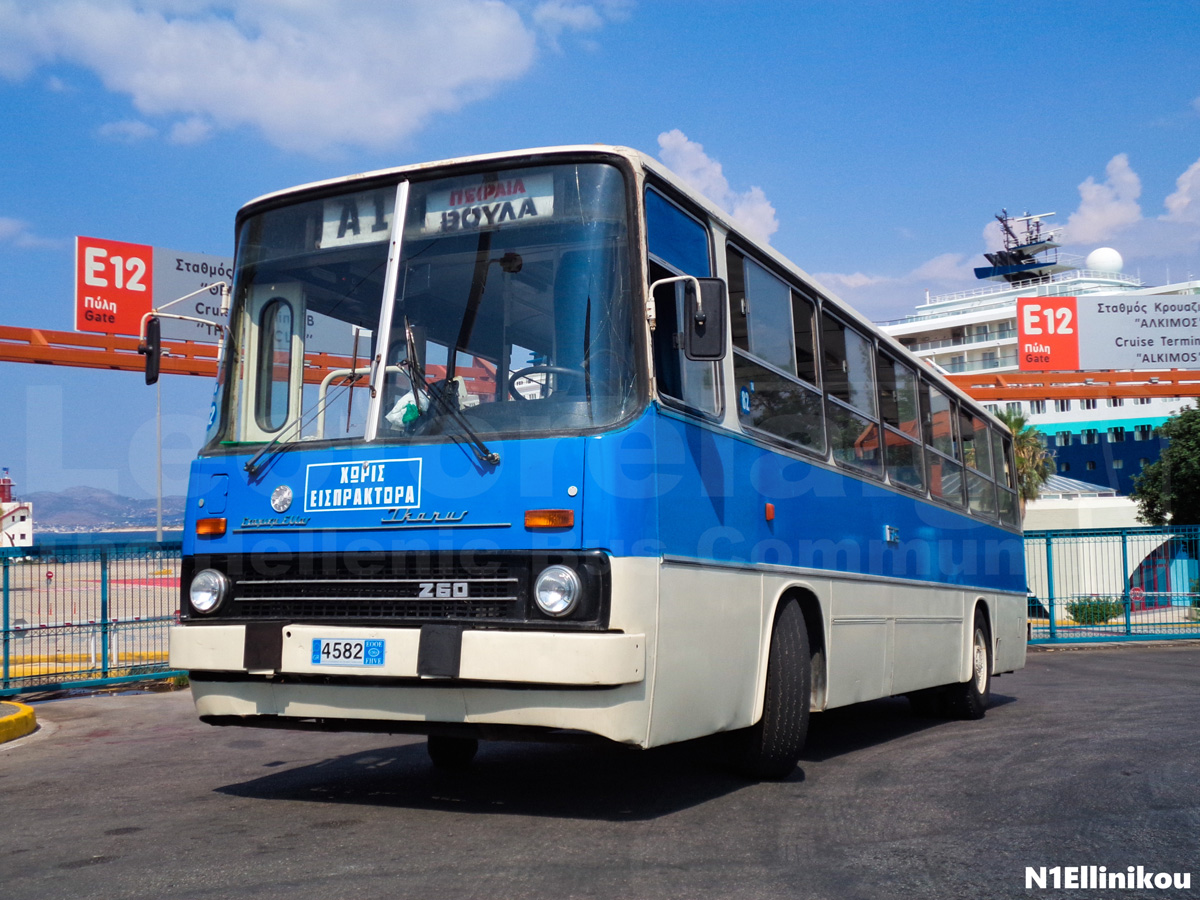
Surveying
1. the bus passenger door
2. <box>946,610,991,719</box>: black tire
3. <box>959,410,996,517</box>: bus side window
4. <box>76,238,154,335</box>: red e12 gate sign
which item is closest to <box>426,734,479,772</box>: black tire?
the bus passenger door

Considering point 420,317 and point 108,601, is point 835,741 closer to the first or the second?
Answer: point 420,317

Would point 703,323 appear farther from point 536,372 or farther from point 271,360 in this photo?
point 271,360

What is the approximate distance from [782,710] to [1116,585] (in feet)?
62.6

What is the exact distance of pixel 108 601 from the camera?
13461 millimetres

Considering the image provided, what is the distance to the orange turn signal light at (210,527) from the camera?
607cm

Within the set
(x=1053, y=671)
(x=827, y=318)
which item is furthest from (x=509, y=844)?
(x=1053, y=671)

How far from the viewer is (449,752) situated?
24.3ft

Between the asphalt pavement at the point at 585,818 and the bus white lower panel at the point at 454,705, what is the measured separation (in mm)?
495

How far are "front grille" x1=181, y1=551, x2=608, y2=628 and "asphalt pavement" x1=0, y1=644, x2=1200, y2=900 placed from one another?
3.16 ft

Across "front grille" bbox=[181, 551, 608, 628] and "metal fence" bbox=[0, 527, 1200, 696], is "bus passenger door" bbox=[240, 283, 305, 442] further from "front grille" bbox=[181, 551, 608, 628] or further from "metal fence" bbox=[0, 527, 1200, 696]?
"metal fence" bbox=[0, 527, 1200, 696]

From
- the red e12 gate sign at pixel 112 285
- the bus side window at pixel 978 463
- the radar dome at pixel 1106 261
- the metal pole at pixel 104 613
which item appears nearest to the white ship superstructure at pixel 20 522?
the red e12 gate sign at pixel 112 285

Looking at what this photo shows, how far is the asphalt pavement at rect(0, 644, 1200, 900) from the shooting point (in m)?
4.58

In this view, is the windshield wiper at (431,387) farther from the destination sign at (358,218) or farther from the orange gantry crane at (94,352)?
the orange gantry crane at (94,352)

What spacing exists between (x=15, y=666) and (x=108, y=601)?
117cm
